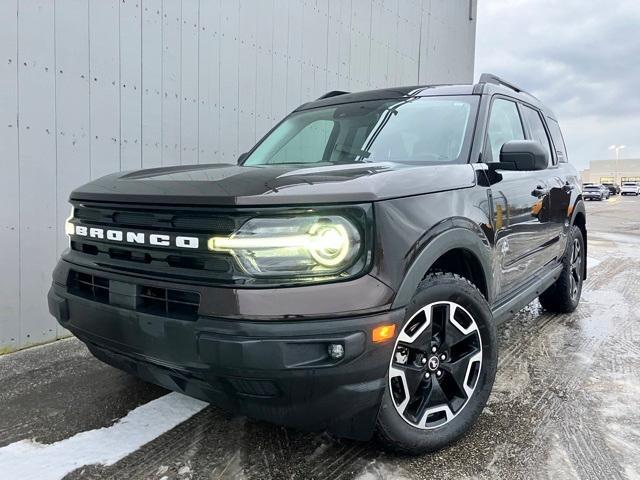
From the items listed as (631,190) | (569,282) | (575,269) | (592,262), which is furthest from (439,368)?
(631,190)

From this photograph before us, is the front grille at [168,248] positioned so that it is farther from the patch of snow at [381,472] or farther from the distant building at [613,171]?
the distant building at [613,171]

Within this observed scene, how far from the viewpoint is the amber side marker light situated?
1956 millimetres

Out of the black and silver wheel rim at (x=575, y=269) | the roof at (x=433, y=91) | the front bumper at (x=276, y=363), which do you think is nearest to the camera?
the front bumper at (x=276, y=363)

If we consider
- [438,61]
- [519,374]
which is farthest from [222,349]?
[438,61]

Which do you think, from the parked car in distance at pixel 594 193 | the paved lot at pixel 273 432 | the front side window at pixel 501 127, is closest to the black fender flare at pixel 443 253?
the front side window at pixel 501 127

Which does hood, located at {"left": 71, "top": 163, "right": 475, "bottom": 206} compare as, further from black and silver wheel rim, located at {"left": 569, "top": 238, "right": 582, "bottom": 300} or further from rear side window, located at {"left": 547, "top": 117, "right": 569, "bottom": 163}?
black and silver wheel rim, located at {"left": 569, "top": 238, "right": 582, "bottom": 300}

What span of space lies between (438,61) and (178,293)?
900 cm

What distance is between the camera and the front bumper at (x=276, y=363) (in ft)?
6.08

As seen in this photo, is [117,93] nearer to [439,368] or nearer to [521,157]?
[521,157]

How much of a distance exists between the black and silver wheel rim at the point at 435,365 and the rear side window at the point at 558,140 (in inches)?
116

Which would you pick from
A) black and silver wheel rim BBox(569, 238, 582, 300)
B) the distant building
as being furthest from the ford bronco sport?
the distant building

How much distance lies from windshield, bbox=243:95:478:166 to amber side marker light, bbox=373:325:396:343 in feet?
3.61

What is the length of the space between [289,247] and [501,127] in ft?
7.07

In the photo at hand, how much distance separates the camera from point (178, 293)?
2.04 metres
